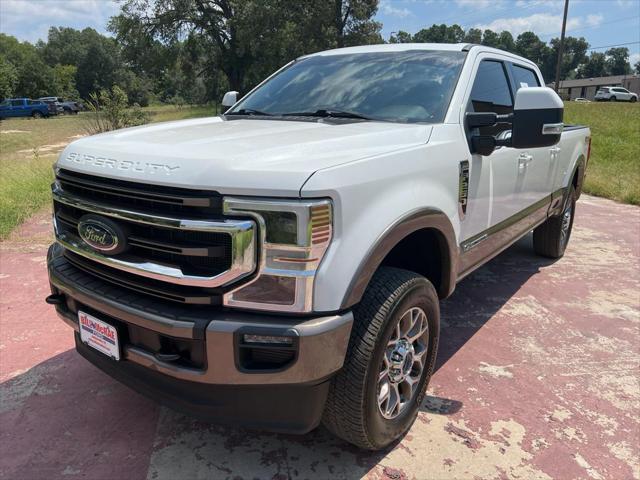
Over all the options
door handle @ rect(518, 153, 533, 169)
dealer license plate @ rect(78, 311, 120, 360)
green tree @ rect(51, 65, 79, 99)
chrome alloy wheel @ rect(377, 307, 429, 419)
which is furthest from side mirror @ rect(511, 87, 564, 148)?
green tree @ rect(51, 65, 79, 99)

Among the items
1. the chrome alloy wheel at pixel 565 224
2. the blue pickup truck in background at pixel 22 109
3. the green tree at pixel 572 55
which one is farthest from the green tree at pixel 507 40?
the chrome alloy wheel at pixel 565 224

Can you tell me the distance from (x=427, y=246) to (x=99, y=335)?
1696mm

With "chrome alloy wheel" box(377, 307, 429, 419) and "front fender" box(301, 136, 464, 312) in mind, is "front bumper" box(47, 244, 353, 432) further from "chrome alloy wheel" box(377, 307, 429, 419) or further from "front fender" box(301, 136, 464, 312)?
"chrome alloy wheel" box(377, 307, 429, 419)

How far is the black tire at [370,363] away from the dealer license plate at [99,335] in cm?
93

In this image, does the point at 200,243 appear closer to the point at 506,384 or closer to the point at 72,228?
the point at 72,228

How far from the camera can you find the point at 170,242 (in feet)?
6.42

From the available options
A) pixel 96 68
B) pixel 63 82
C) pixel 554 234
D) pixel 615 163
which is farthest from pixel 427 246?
pixel 96 68

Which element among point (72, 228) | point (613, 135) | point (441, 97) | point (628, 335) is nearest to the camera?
point (72, 228)

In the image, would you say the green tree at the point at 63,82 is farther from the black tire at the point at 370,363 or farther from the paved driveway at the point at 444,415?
the black tire at the point at 370,363

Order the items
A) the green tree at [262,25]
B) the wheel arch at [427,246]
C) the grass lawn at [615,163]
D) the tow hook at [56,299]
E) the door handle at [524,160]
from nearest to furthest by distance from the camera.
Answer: the wheel arch at [427,246] < the tow hook at [56,299] < the door handle at [524,160] < the grass lawn at [615,163] < the green tree at [262,25]

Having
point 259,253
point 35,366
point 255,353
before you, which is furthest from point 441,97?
point 35,366

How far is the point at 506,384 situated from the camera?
304cm

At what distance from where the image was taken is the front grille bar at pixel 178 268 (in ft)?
5.98

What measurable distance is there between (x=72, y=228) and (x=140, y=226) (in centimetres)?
57
